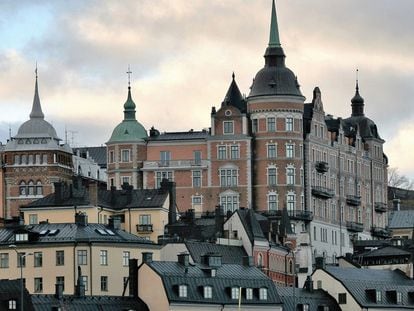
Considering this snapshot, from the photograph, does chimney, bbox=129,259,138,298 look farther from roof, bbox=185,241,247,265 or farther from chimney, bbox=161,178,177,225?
chimney, bbox=161,178,177,225

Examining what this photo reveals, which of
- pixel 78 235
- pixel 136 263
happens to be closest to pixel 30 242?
pixel 78 235

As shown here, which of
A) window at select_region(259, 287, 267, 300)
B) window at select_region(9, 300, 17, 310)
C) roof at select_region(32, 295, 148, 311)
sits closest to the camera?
window at select_region(9, 300, 17, 310)

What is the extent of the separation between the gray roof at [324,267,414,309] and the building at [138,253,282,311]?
1154 cm

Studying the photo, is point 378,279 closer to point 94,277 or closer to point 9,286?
point 94,277

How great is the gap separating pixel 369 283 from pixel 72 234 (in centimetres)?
2296

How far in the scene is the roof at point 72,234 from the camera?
156 metres

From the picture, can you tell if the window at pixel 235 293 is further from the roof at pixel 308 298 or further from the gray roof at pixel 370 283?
the gray roof at pixel 370 283

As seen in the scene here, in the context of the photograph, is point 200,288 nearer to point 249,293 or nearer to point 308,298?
point 249,293

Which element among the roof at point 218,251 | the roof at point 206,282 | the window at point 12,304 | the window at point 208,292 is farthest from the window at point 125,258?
the window at point 12,304

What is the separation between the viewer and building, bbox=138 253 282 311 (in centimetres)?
14012

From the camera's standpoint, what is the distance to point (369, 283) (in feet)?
530

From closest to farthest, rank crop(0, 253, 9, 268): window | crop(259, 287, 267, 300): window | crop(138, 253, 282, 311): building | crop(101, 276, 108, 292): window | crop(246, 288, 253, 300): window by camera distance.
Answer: crop(138, 253, 282, 311): building, crop(246, 288, 253, 300): window, crop(259, 287, 267, 300): window, crop(101, 276, 108, 292): window, crop(0, 253, 9, 268): window

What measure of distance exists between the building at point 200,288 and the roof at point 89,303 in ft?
3.58

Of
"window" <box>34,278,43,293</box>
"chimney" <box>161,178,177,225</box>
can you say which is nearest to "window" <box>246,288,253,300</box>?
"window" <box>34,278,43,293</box>
